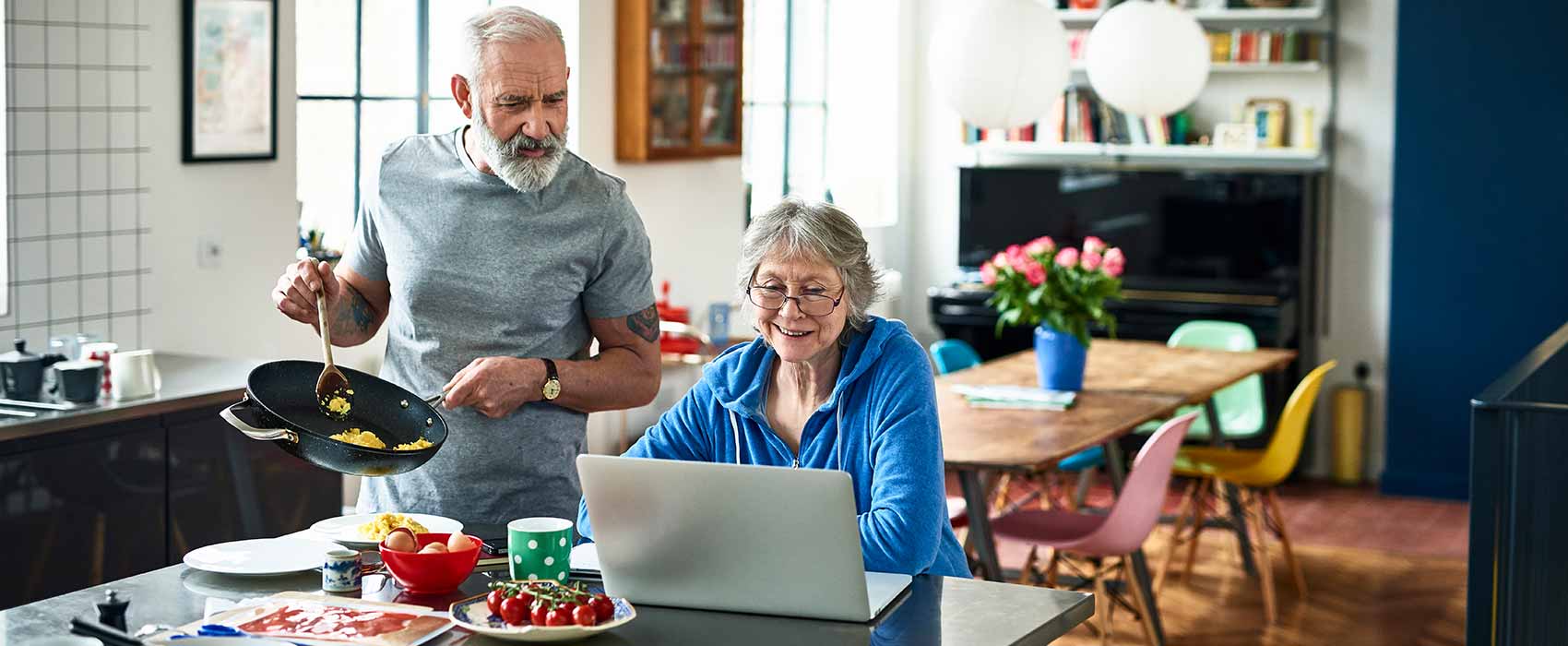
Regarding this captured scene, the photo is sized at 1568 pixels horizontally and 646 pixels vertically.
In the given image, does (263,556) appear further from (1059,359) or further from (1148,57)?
(1148,57)

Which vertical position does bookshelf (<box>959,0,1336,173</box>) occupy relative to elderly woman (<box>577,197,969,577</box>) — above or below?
above

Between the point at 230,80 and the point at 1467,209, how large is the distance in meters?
5.07

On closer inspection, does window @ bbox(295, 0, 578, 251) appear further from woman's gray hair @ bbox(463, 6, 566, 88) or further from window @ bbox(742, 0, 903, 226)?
woman's gray hair @ bbox(463, 6, 566, 88)

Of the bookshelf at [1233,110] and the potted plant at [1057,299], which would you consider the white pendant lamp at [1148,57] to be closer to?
the potted plant at [1057,299]

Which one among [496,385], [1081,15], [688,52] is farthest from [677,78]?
[496,385]

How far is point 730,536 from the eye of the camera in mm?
2117

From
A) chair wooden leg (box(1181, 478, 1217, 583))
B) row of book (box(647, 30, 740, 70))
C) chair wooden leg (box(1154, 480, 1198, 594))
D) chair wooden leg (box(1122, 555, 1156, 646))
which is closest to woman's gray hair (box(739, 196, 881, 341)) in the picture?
chair wooden leg (box(1122, 555, 1156, 646))

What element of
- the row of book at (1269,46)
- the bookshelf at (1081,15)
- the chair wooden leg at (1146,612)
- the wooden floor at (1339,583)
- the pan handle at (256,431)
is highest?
the bookshelf at (1081,15)

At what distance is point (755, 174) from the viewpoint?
7.80 metres

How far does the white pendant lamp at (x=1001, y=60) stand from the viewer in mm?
4684

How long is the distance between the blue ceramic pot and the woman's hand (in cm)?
281

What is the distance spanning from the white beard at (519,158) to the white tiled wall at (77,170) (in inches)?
70.2

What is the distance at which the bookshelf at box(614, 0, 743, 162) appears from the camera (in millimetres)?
6289

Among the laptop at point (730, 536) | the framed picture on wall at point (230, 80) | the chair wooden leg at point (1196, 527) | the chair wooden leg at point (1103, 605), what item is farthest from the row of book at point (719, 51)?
the laptop at point (730, 536)
